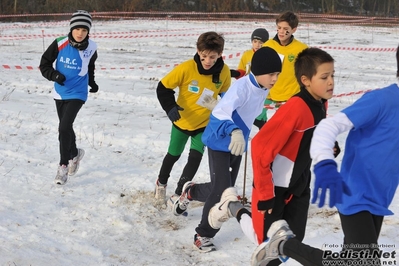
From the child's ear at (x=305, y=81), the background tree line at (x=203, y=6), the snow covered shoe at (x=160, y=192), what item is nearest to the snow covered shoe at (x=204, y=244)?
the snow covered shoe at (x=160, y=192)

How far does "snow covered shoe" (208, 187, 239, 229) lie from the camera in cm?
430

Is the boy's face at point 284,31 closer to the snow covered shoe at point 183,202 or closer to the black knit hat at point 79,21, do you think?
the black knit hat at point 79,21

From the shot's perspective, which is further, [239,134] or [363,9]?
[363,9]

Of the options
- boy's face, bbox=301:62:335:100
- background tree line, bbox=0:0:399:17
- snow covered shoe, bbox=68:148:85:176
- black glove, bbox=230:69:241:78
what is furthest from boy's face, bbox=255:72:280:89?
background tree line, bbox=0:0:399:17

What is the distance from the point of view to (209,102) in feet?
17.2

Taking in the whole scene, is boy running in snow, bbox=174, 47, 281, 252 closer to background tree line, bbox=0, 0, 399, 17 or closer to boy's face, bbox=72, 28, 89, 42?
boy's face, bbox=72, 28, 89, 42

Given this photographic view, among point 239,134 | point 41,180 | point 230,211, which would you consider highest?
point 239,134

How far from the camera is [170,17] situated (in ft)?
135

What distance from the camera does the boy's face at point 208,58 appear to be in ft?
16.3

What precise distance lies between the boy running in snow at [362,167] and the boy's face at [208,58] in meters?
2.17

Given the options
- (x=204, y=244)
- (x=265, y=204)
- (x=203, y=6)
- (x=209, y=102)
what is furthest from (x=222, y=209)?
(x=203, y=6)

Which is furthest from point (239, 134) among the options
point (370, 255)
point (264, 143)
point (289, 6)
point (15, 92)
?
point (289, 6)

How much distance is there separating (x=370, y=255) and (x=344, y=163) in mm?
513

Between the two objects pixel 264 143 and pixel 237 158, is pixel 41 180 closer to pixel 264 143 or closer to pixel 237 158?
pixel 237 158
